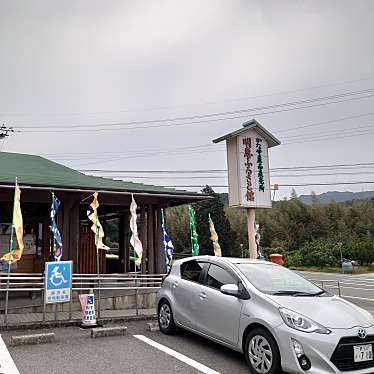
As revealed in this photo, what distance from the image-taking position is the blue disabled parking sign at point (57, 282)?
712 centimetres

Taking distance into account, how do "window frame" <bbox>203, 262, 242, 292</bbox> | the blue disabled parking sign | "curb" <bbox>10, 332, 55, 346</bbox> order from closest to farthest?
"window frame" <bbox>203, 262, 242, 292</bbox> < "curb" <bbox>10, 332, 55, 346</bbox> < the blue disabled parking sign

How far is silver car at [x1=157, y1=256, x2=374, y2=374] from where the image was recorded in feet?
13.8

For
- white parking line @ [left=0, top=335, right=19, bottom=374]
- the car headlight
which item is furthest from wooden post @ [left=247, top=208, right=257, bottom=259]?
white parking line @ [left=0, top=335, right=19, bottom=374]

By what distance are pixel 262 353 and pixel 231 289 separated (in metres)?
0.89

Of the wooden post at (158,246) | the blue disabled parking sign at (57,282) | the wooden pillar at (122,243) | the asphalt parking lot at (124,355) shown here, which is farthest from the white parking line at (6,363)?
the wooden pillar at (122,243)

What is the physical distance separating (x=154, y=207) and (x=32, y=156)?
5640mm

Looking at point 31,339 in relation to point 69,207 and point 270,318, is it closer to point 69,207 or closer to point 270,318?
point 270,318

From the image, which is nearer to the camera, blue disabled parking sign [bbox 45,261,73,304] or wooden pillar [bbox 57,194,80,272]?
blue disabled parking sign [bbox 45,261,73,304]

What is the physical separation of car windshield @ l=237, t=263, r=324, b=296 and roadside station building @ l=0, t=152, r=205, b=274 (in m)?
5.19

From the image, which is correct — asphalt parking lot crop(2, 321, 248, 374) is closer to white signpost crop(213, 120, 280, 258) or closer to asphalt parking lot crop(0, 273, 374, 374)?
asphalt parking lot crop(0, 273, 374, 374)

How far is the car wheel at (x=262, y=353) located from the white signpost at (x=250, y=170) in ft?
19.1

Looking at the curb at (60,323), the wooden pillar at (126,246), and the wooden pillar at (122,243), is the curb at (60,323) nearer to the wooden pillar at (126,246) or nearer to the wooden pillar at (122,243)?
the wooden pillar at (126,246)

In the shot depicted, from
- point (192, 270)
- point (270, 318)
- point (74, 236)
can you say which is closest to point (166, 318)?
point (192, 270)

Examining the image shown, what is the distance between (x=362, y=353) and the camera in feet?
14.0
